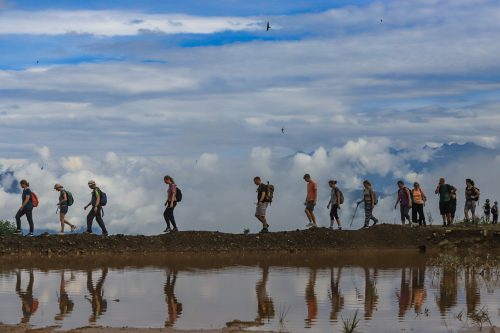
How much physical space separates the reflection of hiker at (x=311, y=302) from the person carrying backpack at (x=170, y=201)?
9499 mm

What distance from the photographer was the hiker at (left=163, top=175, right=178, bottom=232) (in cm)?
3192

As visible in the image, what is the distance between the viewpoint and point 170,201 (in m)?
32.1

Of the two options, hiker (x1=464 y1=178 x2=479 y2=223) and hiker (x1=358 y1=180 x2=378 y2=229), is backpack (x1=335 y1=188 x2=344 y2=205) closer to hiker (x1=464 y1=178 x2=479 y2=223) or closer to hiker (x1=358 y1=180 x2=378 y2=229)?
hiker (x1=358 y1=180 x2=378 y2=229)

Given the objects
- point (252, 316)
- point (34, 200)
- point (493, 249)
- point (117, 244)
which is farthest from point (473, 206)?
point (252, 316)

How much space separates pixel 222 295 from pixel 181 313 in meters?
2.85

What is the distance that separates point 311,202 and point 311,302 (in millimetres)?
14506

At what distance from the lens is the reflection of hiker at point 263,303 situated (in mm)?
15930

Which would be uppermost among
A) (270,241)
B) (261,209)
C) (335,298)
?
(261,209)

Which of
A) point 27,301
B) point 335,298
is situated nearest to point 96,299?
point 27,301

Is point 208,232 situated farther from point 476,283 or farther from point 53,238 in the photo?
point 476,283

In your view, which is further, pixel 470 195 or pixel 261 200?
pixel 470 195

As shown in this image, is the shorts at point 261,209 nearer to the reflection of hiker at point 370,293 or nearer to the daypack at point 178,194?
the daypack at point 178,194

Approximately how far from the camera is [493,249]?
32.2 meters

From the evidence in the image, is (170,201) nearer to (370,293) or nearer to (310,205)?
(310,205)
